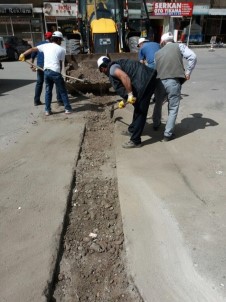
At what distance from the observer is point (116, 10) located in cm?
952

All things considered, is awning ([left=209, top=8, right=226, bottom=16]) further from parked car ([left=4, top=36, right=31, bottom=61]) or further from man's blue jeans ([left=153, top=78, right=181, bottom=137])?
man's blue jeans ([left=153, top=78, right=181, bottom=137])

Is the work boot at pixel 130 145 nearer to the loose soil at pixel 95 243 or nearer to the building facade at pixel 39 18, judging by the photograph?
the loose soil at pixel 95 243

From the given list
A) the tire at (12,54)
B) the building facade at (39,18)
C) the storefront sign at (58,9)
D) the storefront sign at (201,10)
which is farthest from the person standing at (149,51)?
the storefront sign at (201,10)

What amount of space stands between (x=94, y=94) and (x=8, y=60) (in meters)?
13.7

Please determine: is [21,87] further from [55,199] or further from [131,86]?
[55,199]

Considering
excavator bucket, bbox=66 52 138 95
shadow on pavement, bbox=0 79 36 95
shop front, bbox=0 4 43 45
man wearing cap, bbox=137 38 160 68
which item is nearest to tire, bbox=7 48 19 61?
shadow on pavement, bbox=0 79 36 95

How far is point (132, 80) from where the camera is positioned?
4.50m

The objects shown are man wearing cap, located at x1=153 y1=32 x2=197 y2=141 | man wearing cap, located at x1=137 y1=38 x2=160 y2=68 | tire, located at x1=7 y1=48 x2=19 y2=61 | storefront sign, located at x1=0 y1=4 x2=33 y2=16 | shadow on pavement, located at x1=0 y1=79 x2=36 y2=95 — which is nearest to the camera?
man wearing cap, located at x1=153 y1=32 x2=197 y2=141

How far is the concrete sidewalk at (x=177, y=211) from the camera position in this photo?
2.45 meters

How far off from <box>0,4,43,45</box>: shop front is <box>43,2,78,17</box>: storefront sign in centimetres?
80

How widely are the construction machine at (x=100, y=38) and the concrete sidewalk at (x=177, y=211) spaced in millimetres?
2824

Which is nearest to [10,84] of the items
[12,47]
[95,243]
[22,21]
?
[95,243]

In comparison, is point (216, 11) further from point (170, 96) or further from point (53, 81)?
point (170, 96)

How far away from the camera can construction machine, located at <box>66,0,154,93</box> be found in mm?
7922
